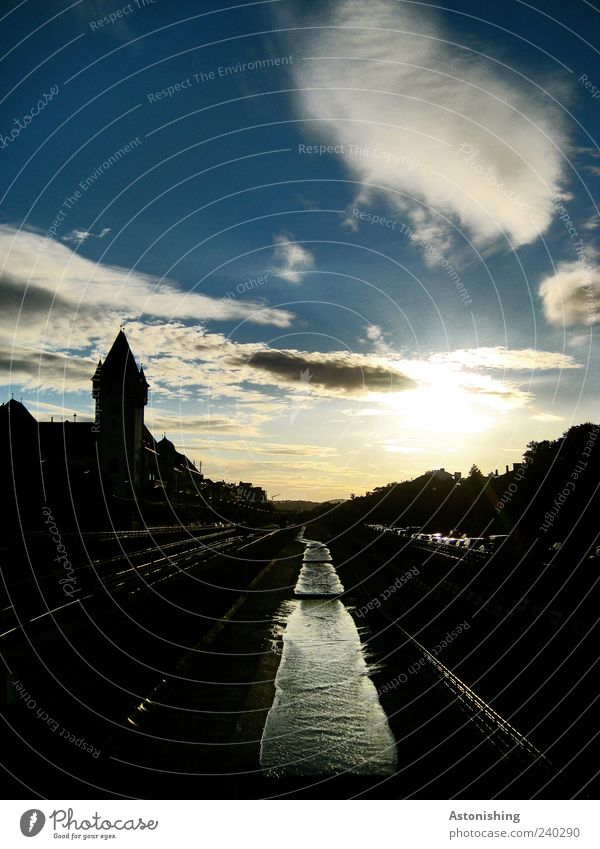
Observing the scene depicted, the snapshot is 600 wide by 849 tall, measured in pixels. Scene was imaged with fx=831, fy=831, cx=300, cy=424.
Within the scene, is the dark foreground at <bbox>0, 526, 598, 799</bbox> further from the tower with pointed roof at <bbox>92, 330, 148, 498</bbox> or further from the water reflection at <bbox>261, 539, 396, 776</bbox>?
the tower with pointed roof at <bbox>92, 330, 148, 498</bbox>

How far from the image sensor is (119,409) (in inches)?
5704

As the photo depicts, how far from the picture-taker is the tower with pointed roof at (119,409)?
13844cm

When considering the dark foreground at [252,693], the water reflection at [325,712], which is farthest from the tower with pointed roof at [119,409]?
the water reflection at [325,712]

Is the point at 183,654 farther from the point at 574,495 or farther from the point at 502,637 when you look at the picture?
the point at 574,495

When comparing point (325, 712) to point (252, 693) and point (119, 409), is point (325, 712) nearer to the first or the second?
point (252, 693)

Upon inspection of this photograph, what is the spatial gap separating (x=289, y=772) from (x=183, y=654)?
12.2 m

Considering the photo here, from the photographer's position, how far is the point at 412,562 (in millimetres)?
71125

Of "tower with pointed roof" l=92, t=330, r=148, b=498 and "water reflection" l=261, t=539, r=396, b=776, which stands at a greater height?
"tower with pointed roof" l=92, t=330, r=148, b=498

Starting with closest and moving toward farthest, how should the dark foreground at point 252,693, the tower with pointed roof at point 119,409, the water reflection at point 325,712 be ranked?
the dark foreground at point 252,693 → the water reflection at point 325,712 → the tower with pointed roof at point 119,409

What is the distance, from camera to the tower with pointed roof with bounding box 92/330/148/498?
454ft

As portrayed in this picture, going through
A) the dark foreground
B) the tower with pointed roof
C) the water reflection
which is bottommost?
the water reflection

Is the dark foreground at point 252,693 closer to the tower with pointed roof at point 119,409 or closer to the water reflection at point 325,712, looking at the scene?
the water reflection at point 325,712

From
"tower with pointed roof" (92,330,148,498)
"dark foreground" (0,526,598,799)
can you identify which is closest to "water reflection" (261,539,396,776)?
"dark foreground" (0,526,598,799)

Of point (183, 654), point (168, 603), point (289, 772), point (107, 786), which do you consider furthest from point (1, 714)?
point (168, 603)
